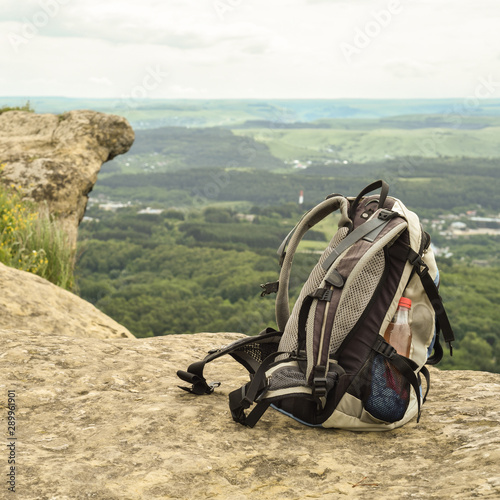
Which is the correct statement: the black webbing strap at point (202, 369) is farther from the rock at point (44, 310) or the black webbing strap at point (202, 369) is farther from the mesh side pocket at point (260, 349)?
the rock at point (44, 310)

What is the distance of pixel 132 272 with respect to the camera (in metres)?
41.5

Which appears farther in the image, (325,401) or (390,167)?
(390,167)

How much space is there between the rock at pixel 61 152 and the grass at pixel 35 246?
5.83 ft

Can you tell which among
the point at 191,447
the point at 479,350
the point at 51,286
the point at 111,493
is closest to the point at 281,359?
the point at 191,447

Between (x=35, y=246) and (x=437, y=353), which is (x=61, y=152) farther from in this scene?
(x=437, y=353)

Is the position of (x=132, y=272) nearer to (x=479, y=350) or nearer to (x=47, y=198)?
(x=479, y=350)

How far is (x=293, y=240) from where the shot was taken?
3.51 metres

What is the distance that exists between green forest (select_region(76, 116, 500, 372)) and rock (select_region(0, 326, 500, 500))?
440 cm

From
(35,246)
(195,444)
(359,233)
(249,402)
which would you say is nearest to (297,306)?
(359,233)

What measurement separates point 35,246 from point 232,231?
52163 millimetres

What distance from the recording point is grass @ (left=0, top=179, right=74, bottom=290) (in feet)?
24.9

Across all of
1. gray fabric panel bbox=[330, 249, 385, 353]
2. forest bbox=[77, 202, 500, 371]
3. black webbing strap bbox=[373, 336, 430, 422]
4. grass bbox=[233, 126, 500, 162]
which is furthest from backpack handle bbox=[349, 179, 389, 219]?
grass bbox=[233, 126, 500, 162]

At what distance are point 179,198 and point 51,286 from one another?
8540 cm

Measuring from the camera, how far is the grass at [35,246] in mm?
7582
